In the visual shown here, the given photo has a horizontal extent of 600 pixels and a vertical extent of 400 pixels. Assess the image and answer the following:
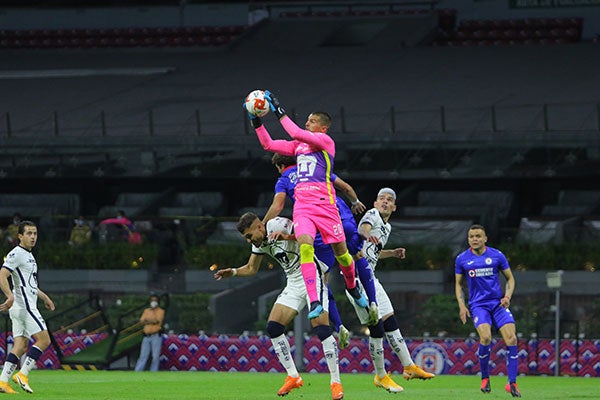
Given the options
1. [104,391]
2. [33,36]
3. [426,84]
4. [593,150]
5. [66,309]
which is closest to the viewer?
[104,391]

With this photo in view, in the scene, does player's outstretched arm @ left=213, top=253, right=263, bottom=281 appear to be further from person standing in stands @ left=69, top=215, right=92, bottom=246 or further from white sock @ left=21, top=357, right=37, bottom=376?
person standing in stands @ left=69, top=215, right=92, bottom=246

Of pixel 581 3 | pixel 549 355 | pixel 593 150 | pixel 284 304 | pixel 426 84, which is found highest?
pixel 581 3

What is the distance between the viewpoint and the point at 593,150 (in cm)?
3531

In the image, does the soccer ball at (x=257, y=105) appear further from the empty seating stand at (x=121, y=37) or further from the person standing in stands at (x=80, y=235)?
the empty seating stand at (x=121, y=37)

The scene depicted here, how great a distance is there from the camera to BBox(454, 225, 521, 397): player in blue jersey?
17.5 metres

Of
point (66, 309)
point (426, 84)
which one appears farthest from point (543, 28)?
point (66, 309)

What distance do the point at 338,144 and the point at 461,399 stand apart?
868 inches

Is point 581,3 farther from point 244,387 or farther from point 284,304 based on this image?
point 284,304

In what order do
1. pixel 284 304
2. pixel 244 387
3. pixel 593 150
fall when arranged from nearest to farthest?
pixel 284 304 < pixel 244 387 < pixel 593 150

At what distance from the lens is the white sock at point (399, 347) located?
657 inches

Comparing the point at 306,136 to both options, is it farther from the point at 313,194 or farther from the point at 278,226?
the point at 278,226

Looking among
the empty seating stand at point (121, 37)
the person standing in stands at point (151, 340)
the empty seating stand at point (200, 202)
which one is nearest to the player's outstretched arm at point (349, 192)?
the person standing in stands at point (151, 340)

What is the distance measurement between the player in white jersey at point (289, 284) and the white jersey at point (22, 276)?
138 inches

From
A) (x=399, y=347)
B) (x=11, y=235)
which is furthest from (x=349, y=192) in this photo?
(x=11, y=235)
